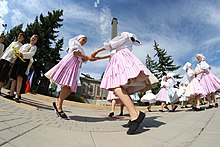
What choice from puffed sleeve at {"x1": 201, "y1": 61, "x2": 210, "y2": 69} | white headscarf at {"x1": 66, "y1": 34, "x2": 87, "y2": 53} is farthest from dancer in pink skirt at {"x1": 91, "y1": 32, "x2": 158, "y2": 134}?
puffed sleeve at {"x1": 201, "y1": 61, "x2": 210, "y2": 69}

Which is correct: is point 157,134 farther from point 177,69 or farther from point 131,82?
point 177,69

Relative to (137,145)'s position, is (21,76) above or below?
above

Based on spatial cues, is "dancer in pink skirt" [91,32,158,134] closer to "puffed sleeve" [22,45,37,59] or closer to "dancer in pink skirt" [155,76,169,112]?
"puffed sleeve" [22,45,37,59]

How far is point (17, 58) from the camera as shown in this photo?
4641 mm

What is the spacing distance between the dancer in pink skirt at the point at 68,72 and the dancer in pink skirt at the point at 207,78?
407cm

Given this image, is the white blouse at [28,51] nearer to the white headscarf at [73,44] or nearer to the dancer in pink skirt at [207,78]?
the white headscarf at [73,44]

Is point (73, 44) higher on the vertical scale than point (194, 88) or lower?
higher

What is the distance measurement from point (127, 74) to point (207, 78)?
442cm

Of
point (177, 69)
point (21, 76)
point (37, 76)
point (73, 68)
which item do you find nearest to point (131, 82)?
point (73, 68)

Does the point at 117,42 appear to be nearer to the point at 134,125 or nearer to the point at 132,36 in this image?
the point at 132,36

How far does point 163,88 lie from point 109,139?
5462 mm

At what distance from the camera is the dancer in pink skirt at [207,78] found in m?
5.72

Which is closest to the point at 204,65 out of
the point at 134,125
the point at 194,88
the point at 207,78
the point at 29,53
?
the point at 207,78

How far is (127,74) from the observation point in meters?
2.49
